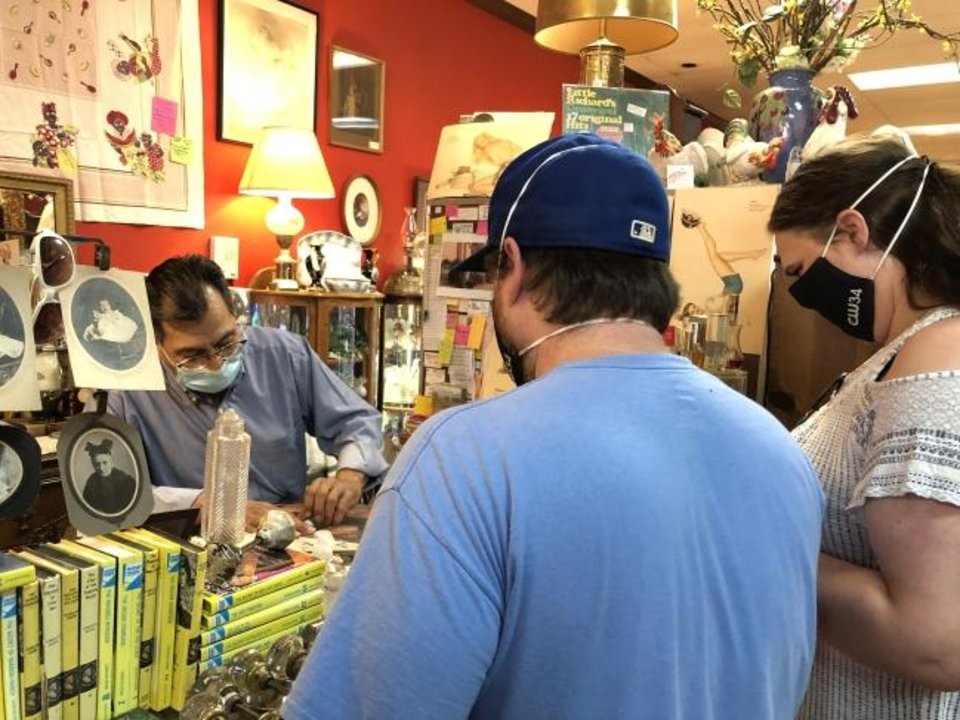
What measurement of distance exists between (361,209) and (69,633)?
3.66 m

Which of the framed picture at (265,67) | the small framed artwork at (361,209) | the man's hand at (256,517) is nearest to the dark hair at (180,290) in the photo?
the man's hand at (256,517)

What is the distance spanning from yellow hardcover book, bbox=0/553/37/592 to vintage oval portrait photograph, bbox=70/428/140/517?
166mm

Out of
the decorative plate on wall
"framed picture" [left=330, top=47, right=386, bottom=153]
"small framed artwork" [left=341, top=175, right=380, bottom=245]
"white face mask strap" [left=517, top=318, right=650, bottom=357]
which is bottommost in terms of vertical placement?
the decorative plate on wall

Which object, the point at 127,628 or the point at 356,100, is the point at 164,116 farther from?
the point at 127,628

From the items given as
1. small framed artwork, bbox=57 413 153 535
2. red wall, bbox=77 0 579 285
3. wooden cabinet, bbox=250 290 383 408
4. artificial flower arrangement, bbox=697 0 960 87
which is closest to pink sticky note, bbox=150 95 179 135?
red wall, bbox=77 0 579 285

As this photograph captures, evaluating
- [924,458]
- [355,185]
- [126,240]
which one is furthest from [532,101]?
[924,458]

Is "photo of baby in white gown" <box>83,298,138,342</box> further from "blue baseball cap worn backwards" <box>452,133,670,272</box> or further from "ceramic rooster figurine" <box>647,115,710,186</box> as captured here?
"ceramic rooster figurine" <box>647,115,710,186</box>

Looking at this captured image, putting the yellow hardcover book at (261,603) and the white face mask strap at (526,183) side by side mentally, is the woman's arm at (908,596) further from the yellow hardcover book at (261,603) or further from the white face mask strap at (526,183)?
the yellow hardcover book at (261,603)

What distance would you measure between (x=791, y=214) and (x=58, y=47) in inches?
110

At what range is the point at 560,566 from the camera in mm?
695

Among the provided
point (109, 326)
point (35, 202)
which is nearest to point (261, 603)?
point (109, 326)

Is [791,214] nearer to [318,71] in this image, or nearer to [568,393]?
[568,393]

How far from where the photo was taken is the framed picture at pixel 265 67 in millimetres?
3676

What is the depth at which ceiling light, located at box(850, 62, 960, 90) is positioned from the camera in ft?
21.3
